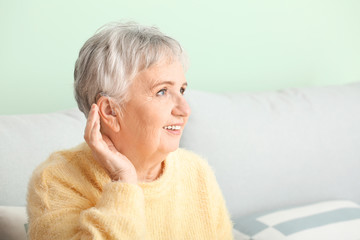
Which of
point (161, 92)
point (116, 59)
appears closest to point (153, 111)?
point (161, 92)

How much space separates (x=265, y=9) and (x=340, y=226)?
1203 mm

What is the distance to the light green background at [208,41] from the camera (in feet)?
6.32

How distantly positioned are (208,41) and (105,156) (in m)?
1.26

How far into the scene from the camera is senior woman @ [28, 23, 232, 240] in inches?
46.1

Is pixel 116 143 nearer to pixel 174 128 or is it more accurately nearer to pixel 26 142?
pixel 174 128

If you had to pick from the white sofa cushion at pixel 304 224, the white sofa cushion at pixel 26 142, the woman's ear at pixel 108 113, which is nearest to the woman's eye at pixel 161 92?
the woman's ear at pixel 108 113

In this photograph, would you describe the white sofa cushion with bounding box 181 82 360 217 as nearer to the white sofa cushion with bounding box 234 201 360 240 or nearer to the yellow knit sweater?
the white sofa cushion with bounding box 234 201 360 240

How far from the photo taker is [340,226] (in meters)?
1.73

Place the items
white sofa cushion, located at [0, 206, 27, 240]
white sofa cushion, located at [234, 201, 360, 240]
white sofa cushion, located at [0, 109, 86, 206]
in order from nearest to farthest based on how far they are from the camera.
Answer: white sofa cushion, located at [0, 206, 27, 240]
white sofa cushion, located at [0, 109, 86, 206]
white sofa cushion, located at [234, 201, 360, 240]

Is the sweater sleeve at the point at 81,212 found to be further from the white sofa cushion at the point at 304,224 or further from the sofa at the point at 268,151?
the white sofa cushion at the point at 304,224

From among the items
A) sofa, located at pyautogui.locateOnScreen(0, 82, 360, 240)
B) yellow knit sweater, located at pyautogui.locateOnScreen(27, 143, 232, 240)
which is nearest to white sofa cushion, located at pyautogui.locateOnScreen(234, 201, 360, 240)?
sofa, located at pyautogui.locateOnScreen(0, 82, 360, 240)

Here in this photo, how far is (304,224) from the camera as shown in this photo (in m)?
1.73

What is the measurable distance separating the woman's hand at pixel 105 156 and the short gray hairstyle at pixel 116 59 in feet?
0.23

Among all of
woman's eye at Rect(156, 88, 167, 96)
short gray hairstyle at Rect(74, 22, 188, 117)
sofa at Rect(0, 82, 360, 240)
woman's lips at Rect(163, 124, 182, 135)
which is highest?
short gray hairstyle at Rect(74, 22, 188, 117)
